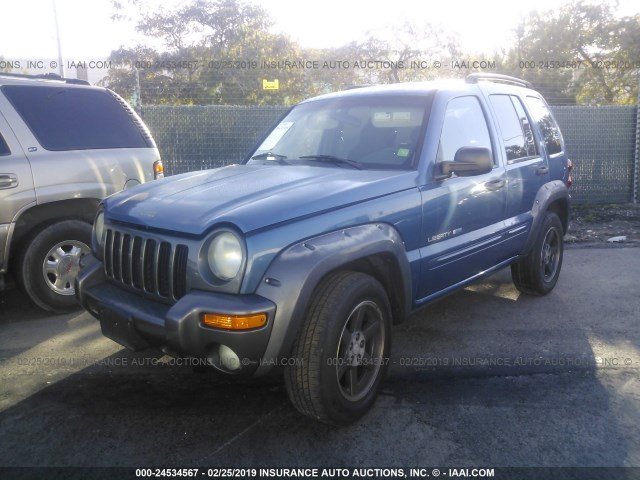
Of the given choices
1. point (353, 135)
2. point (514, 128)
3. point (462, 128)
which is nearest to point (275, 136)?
point (353, 135)

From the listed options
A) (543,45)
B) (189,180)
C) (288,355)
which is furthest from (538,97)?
(543,45)

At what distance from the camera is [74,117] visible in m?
5.27

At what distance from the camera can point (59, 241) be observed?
16.4ft

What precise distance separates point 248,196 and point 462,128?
186 cm

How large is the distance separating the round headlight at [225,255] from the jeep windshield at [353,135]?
50.3 inches

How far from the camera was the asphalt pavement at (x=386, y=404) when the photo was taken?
294 cm

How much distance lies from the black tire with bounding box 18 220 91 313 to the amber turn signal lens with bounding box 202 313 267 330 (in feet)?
8.44

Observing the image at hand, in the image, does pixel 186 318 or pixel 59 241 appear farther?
pixel 59 241

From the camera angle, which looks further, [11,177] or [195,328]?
[11,177]

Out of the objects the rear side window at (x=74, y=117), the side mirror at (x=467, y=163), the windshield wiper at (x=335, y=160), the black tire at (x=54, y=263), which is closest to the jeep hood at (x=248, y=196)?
the windshield wiper at (x=335, y=160)

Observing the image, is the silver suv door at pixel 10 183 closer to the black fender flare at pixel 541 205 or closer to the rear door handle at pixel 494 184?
the rear door handle at pixel 494 184

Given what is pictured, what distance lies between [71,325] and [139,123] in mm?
2109

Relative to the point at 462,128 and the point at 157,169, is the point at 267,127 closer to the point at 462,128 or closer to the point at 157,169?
the point at 157,169

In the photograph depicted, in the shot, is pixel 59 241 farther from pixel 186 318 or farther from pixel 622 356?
pixel 622 356
